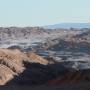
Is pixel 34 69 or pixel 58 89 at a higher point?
pixel 58 89

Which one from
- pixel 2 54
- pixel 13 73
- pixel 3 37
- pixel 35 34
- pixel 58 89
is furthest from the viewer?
pixel 35 34

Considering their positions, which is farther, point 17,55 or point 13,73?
point 17,55

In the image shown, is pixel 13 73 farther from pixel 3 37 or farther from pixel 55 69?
pixel 3 37

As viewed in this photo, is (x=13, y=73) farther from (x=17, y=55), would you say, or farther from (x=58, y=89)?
(x=58, y=89)

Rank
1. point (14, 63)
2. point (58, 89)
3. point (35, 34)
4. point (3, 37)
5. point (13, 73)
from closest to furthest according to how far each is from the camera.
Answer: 1. point (58, 89)
2. point (13, 73)
3. point (14, 63)
4. point (3, 37)
5. point (35, 34)

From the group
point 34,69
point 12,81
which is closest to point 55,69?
point 34,69

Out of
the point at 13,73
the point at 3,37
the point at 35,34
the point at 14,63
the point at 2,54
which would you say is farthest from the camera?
the point at 35,34

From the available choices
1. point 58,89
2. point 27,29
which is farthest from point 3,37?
point 58,89

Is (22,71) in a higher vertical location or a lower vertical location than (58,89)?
lower

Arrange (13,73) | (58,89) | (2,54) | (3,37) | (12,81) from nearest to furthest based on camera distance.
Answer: (58,89)
(12,81)
(13,73)
(2,54)
(3,37)
